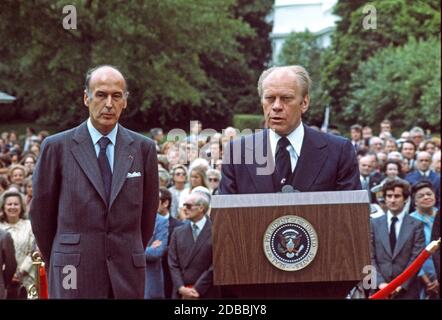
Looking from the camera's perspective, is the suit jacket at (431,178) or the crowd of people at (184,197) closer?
the crowd of people at (184,197)

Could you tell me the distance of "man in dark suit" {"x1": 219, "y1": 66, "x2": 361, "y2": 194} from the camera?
538 cm

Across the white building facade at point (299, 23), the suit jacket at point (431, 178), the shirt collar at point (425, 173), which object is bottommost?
the suit jacket at point (431, 178)

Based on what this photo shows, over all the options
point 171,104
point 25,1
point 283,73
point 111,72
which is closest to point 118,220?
point 111,72

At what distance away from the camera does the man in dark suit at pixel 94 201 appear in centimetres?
583

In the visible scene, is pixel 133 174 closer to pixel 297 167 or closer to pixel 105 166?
pixel 105 166

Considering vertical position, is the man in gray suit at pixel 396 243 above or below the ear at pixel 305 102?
below

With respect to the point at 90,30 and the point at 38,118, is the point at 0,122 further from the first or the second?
the point at 90,30

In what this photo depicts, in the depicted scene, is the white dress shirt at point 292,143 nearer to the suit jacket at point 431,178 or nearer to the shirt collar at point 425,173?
the suit jacket at point 431,178

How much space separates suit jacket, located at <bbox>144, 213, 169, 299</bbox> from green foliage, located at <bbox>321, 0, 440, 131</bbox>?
32.1m

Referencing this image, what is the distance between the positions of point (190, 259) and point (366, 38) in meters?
37.5

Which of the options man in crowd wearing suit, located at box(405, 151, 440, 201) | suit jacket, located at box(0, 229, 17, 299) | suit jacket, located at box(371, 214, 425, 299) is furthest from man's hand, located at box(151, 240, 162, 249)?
man in crowd wearing suit, located at box(405, 151, 440, 201)

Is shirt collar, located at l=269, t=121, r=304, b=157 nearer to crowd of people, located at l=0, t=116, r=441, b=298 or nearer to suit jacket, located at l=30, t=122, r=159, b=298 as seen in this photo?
suit jacket, located at l=30, t=122, r=159, b=298

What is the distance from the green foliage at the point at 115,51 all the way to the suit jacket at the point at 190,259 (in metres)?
8.91

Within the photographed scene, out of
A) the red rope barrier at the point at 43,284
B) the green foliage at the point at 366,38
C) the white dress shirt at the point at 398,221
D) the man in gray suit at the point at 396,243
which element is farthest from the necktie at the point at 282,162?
the green foliage at the point at 366,38
